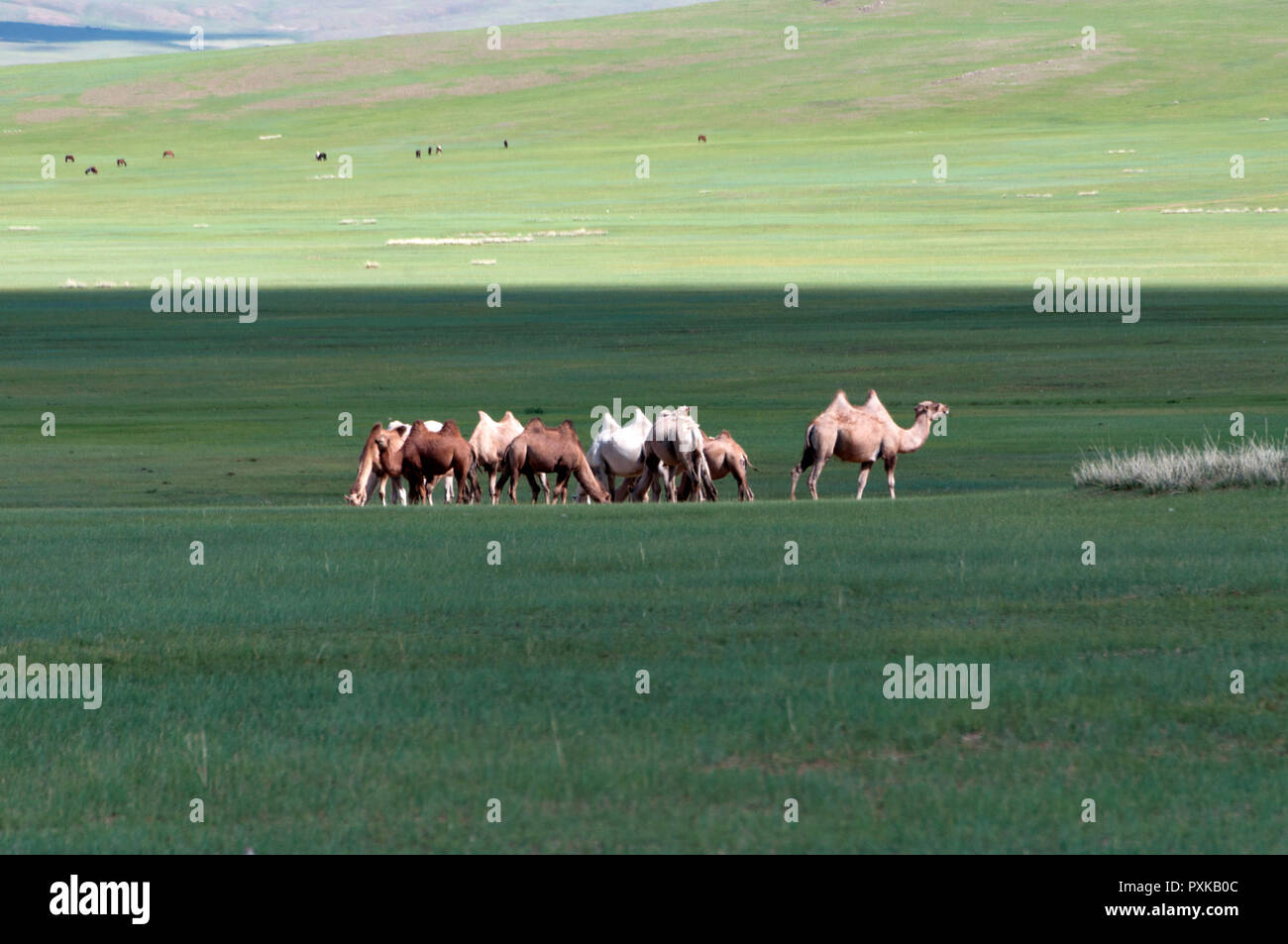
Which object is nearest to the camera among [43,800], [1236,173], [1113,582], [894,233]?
[43,800]

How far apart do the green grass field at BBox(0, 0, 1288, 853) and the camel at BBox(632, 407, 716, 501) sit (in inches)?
85.6

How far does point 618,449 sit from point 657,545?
8148 millimetres

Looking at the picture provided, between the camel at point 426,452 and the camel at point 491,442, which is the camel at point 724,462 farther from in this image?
the camel at point 426,452

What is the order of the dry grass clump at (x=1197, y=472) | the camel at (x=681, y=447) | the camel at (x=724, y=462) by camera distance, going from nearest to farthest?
the dry grass clump at (x=1197, y=472) < the camel at (x=681, y=447) < the camel at (x=724, y=462)

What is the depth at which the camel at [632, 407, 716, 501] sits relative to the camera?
848 inches

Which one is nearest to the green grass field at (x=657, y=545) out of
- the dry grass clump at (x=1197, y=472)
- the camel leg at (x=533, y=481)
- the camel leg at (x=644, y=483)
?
the dry grass clump at (x=1197, y=472)

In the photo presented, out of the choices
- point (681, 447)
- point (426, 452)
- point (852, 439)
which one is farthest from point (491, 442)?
point (852, 439)

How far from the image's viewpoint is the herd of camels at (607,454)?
70.9ft

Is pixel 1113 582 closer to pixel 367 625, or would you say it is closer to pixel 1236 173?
pixel 367 625

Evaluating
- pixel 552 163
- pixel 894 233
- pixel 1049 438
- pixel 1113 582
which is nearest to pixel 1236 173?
pixel 894 233

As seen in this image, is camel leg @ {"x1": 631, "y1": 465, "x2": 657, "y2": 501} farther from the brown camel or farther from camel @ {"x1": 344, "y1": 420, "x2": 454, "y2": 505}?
the brown camel

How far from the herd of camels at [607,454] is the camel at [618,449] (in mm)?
12

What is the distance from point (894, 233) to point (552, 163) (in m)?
46.6

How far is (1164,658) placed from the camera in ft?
31.7
